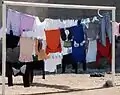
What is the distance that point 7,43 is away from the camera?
33.0ft

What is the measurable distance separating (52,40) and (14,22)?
103 cm

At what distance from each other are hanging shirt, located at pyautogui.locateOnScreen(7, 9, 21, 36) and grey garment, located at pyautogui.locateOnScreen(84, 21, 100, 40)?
6.19ft

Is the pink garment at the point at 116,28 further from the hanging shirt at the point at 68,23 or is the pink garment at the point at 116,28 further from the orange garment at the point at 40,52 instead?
the orange garment at the point at 40,52

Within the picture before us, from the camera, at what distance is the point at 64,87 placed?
11.0 m

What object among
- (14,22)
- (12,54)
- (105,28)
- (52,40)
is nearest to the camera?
(14,22)

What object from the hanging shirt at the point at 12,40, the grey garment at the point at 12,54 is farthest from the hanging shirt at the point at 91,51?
the hanging shirt at the point at 12,40

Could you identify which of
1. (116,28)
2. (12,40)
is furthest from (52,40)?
(116,28)

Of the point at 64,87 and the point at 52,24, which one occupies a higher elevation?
the point at 52,24

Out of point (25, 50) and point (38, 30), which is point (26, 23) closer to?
point (38, 30)

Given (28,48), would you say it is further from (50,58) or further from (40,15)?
(40,15)

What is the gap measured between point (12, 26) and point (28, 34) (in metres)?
0.41

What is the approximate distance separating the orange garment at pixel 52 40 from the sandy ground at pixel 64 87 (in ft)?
3.26

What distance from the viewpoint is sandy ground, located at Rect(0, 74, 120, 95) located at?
33.5 ft

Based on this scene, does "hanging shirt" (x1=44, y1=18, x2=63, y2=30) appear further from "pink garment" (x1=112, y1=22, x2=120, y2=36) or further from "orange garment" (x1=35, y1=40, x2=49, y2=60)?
"pink garment" (x1=112, y1=22, x2=120, y2=36)
